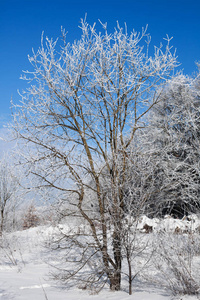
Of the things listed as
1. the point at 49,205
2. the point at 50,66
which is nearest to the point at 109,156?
the point at 49,205

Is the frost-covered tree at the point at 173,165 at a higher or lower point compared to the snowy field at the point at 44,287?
higher

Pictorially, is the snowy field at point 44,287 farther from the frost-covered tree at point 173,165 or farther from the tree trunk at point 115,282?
the frost-covered tree at point 173,165

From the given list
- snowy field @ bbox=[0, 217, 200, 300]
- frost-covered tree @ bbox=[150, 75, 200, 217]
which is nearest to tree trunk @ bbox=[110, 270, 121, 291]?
snowy field @ bbox=[0, 217, 200, 300]

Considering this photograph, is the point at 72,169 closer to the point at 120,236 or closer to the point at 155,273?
the point at 120,236

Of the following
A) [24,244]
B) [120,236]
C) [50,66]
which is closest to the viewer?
[120,236]

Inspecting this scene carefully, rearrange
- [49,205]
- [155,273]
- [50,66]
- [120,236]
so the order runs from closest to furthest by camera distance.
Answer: [120,236] → [49,205] → [50,66] → [155,273]

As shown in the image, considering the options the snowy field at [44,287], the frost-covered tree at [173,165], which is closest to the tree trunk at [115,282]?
the snowy field at [44,287]

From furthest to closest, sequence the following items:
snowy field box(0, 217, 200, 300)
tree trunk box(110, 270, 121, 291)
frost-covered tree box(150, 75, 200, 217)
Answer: frost-covered tree box(150, 75, 200, 217) → tree trunk box(110, 270, 121, 291) → snowy field box(0, 217, 200, 300)

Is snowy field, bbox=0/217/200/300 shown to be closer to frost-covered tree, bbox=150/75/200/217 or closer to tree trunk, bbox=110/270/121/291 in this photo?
tree trunk, bbox=110/270/121/291

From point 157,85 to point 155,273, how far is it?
4.80 m

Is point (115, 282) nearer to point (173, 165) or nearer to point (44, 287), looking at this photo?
point (44, 287)

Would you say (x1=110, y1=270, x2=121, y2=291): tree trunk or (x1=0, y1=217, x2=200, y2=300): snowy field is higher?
(x1=110, y1=270, x2=121, y2=291): tree trunk

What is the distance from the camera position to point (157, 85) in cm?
672

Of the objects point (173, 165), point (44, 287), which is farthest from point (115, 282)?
point (173, 165)
